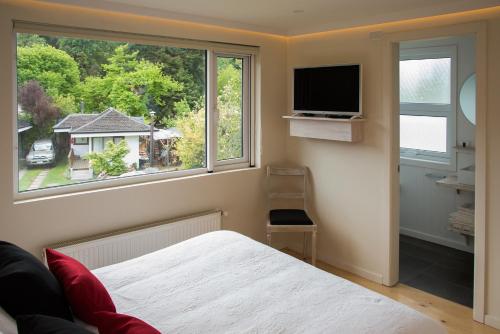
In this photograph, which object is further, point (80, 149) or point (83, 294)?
point (80, 149)

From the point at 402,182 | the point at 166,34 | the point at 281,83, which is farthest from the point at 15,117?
the point at 402,182

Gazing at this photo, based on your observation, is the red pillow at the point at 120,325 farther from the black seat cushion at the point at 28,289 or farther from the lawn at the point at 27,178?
the lawn at the point at 27,178

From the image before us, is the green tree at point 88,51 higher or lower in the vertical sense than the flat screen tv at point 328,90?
higher

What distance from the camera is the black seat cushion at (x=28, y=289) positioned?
181cm

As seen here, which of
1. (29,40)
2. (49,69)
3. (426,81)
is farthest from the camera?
(426,81)

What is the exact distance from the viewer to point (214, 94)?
428cm

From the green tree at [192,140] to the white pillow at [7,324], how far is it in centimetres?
250

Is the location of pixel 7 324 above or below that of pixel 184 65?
below

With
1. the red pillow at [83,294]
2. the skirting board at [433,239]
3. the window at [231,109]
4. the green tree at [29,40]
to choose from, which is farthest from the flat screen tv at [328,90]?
the red pillow at [83,294]

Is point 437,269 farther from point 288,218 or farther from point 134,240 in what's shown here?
point 134,240

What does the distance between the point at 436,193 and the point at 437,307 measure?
1.85m

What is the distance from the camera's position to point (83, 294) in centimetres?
202

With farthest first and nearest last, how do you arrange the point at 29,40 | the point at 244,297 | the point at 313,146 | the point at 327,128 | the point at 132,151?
the point at 313,146
the point at 327,128
the point at 132,151
the point at 29,40
the point at 244,297

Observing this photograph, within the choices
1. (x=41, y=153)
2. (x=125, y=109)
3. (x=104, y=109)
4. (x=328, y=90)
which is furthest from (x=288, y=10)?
(x=41, y=153)
